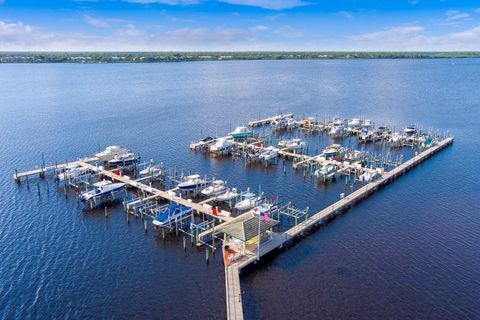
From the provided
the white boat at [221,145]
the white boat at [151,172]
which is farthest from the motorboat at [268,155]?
the white boat at [151,172]

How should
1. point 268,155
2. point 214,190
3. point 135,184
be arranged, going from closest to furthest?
point 214,190 → point 135,184 → point 268,155

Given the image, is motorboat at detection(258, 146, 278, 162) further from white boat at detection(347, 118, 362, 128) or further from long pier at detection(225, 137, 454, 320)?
white boat at detection(347, 118, 362, 128)

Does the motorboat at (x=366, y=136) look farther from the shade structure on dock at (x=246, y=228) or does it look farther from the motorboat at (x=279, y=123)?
the shade structure on dock at (x=246, y=228)

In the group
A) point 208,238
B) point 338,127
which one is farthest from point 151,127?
point 208,238

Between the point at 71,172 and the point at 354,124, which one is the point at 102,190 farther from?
the point at 354,124

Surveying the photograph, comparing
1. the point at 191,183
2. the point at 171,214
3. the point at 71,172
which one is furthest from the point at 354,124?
the point at 71,172

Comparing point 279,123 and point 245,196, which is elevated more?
point 279,123
